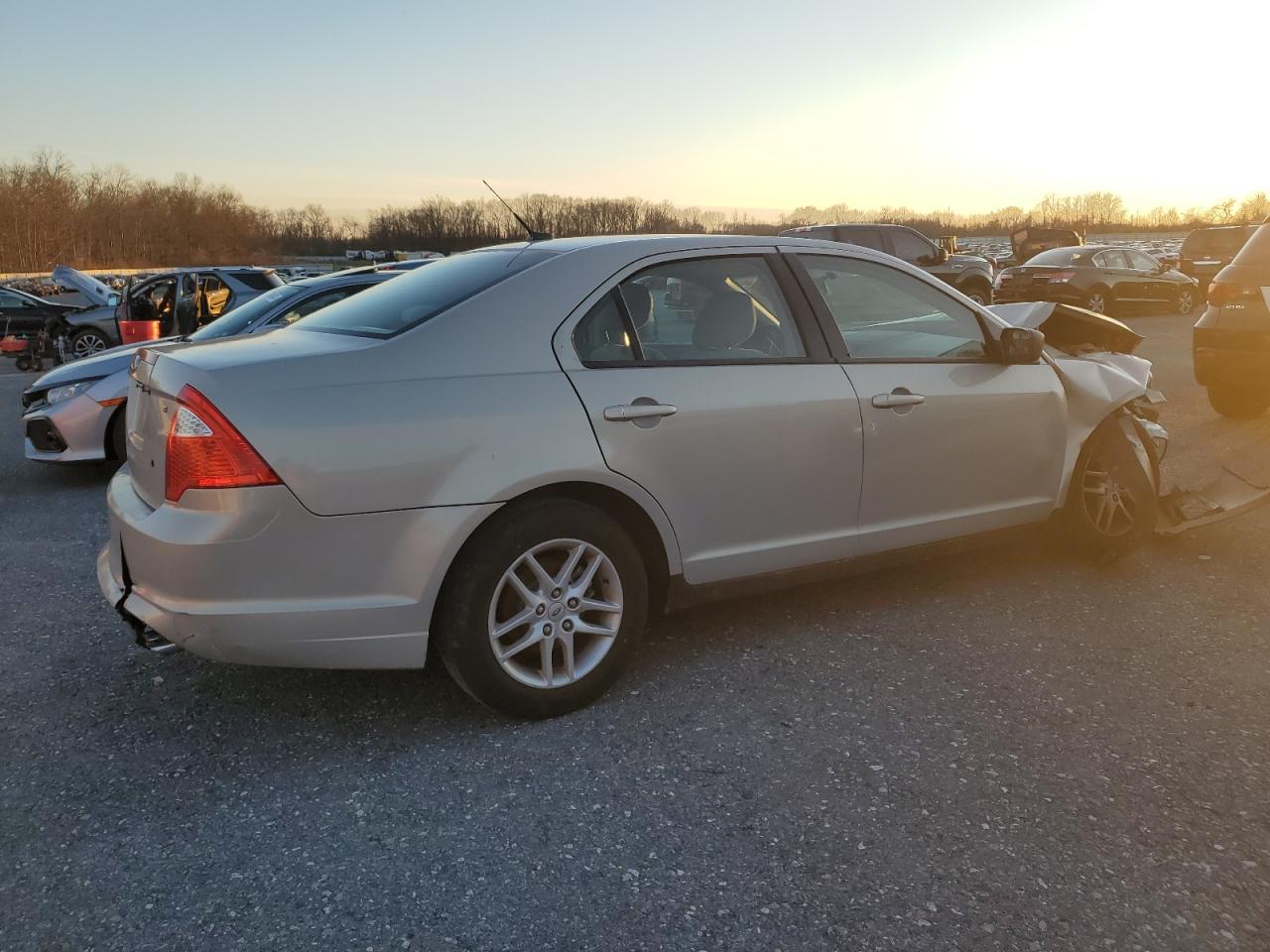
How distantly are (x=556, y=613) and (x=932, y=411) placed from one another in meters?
1.81

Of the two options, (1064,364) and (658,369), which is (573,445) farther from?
(1064,364)

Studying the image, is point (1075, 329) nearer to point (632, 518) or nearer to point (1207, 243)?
point (632, 518)

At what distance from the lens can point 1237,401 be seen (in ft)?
27.8

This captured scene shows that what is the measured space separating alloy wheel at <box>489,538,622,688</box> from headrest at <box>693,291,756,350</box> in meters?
0.94

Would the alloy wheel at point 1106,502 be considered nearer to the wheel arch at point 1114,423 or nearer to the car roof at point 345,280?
the wheel arch at point 1114,423

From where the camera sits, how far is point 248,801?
9.19 feet

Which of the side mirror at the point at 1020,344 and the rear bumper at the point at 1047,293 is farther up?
the side mirror at the point at 1020,344

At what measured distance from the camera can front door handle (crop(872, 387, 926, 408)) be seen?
3828 millimetres

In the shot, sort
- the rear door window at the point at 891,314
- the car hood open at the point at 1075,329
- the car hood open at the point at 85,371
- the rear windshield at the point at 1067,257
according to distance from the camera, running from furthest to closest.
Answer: the rear windshield at the point at 1067,257, the car hood open at the point at 85,371, the car hood open at the point at 1075,329, the rear door window at the point at 891,314

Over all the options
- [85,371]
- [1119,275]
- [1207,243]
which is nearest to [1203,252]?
[1207,243]

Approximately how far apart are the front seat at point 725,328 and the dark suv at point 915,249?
13581mm

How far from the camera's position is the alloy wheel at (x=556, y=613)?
313 centimetres

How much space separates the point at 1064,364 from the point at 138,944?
14.1 feet

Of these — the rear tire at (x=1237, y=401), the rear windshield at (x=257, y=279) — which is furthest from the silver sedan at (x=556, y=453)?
the rear windshield at (x=257, y=279)
